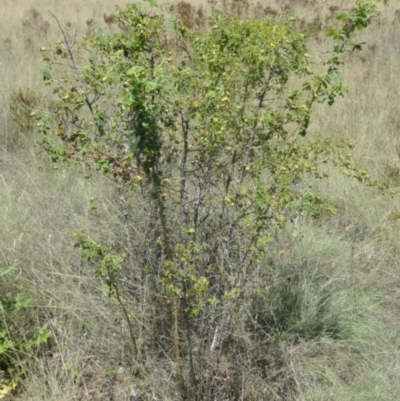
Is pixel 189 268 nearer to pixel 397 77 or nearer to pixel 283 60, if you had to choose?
pixel 283 60

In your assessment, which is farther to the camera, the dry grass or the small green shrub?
the dry grass

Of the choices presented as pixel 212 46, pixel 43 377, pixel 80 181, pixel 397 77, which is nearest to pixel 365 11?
pixel 212 46

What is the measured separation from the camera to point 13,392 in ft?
7.61

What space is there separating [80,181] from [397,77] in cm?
368

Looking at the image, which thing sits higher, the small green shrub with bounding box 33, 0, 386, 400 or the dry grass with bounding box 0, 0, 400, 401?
the small green shrub with bounding box 33, 0, 386, 400

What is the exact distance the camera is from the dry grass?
235cm

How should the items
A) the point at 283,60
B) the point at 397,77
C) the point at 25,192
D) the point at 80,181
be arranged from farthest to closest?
the point at 397,77 → the point at 80,181 → the point at 25,192 → the point at 283,60

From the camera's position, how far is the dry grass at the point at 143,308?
2.35 metres

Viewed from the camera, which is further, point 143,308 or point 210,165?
point 143,308

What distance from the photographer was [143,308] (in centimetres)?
251

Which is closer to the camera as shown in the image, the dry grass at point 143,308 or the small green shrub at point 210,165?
the small green shrub at point 210,165

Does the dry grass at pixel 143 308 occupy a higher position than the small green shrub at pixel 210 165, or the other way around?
the small green shrub at pixel 210 165

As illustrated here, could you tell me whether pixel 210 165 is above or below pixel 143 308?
above

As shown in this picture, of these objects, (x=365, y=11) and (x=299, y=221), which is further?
(x=299, y=221)
